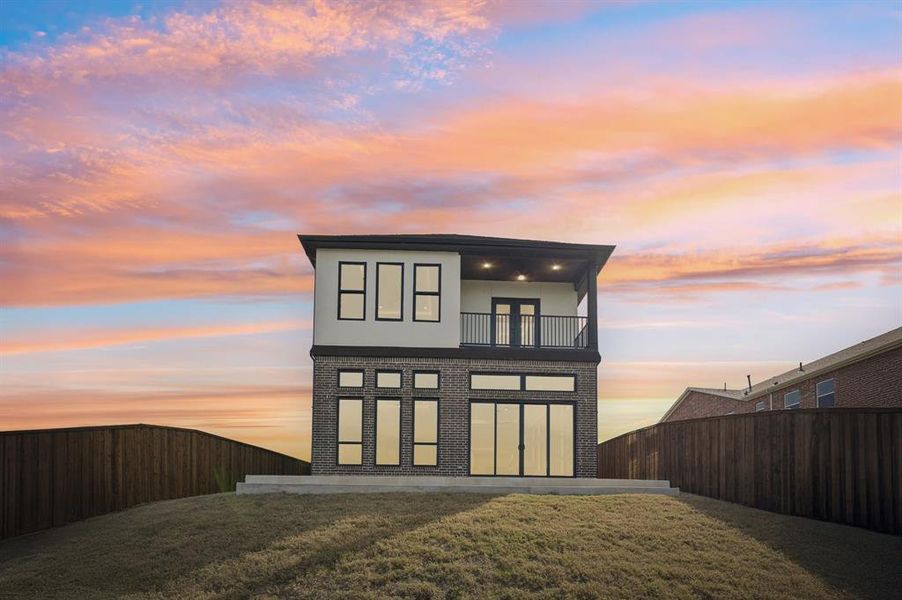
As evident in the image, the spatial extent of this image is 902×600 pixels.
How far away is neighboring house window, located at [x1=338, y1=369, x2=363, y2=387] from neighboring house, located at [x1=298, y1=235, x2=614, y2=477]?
0.03m

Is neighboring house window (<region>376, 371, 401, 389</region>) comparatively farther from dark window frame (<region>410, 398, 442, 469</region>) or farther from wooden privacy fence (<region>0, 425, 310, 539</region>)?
wooden privacy fence (<region>0, 425, 310, 539</region>)

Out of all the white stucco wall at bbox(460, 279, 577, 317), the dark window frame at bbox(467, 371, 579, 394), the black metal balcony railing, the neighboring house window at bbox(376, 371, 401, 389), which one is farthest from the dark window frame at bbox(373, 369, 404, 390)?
the white stucco wall at bbox(460, 279, 577, 317)

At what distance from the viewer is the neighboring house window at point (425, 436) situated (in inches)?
1002

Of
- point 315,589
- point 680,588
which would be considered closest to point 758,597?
point 680,588

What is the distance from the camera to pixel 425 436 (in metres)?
25.5

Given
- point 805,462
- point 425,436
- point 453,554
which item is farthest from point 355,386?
point 805,462

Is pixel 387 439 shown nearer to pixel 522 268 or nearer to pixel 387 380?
pixel 387 380

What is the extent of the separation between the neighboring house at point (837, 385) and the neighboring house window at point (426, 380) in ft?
48.9

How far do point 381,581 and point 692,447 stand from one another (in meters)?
12.7

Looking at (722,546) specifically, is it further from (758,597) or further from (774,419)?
(774,419)

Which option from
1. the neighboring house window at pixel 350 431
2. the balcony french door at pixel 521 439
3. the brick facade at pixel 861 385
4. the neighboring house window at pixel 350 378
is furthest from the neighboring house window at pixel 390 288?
the brick facade at pixel 861 385

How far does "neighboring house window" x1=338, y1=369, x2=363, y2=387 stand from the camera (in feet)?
84.1

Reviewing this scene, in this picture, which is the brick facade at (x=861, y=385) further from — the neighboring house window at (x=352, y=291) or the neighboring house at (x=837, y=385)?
the neighboring house window at (x=352, y=291)

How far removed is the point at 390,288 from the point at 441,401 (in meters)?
3.81
